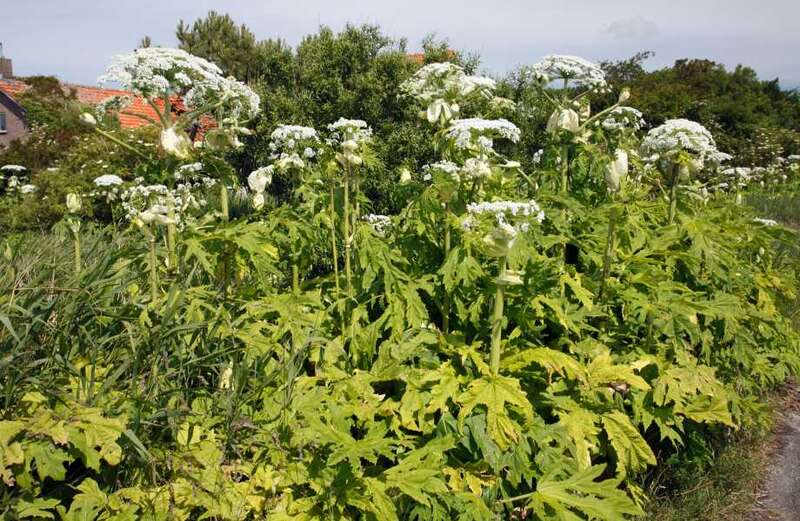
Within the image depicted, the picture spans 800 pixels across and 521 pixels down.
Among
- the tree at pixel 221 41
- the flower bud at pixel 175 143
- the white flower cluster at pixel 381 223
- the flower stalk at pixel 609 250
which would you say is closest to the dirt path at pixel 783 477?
the flower stalk at pixel 609 250

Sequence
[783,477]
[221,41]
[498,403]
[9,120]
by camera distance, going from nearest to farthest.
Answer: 1. [498,403]
2. [783,477]
3. [221,41]
4. [9,120]

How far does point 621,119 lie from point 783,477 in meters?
2.61

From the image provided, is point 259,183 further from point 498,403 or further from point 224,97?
point 498,403

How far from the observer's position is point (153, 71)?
3297 millimetres

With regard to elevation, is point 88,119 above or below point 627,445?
above

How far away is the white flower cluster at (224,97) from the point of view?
3391 mm

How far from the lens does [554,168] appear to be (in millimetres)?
4086

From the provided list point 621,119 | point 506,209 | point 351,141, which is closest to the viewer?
point 506,209

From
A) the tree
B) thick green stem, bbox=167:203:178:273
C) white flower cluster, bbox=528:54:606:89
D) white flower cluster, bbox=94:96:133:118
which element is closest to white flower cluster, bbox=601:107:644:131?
white flower cluster, bbox=528:54:606:89

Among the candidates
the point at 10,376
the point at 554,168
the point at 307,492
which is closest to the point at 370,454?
the point at 307,492

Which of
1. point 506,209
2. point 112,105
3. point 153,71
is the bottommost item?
point 506,209

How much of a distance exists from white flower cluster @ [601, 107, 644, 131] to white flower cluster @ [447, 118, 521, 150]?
42.2 inches

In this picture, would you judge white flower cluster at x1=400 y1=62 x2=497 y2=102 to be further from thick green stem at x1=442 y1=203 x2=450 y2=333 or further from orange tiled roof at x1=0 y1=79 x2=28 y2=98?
orange tiled roof at x1=0 y1=79 x2=28 y2=98

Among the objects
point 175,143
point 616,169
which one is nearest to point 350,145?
point 175,143
